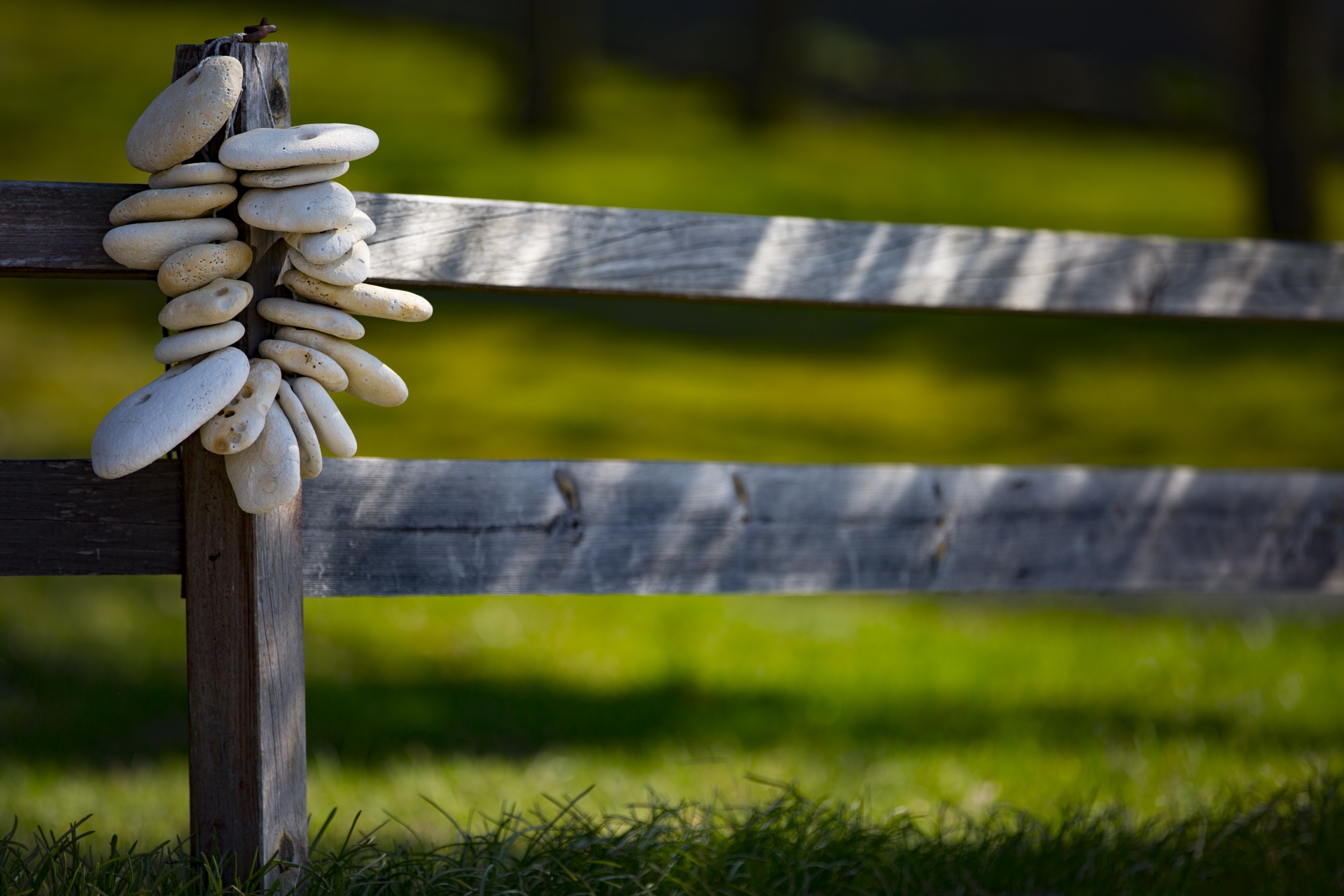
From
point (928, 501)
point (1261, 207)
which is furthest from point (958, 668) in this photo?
point (1261, 207)

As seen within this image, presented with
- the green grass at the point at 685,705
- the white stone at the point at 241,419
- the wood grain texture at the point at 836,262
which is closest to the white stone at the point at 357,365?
the white stone at the point at 241,419

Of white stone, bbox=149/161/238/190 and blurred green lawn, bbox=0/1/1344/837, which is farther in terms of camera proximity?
blurred green lawn, bbox=0/1/1344/837

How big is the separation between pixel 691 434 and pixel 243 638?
225 inches

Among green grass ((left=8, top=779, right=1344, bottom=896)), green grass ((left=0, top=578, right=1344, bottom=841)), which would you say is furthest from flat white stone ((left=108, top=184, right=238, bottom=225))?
green grass ((left=0, top=578, right=1344, bottom=841))

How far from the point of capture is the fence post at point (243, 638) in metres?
1.80

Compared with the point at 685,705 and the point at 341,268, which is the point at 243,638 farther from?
the point at 685,705

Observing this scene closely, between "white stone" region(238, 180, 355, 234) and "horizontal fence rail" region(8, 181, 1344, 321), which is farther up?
"white stone" region(238, 180, 355, 234)

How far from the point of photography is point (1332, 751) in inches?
127

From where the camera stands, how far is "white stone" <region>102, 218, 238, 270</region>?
170 centimetres

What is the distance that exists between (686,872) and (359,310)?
3.91ft

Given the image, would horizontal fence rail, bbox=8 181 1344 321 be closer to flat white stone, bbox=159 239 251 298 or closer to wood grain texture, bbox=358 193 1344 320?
wood grain texture, bbox=358 193 1344 320

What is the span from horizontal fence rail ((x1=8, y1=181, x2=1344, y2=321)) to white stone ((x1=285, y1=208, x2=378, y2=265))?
0.21 m

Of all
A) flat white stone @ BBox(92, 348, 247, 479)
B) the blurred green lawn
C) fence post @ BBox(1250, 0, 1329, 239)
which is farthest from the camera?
fence post @ BBox(1250, 0, 1329, 239)

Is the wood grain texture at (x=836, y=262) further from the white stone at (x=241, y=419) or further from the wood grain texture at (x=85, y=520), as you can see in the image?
the wood grain texture at (x=85, y=520)
